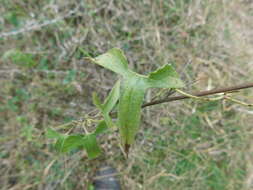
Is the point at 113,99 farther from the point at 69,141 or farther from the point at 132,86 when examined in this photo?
the point at 69,141

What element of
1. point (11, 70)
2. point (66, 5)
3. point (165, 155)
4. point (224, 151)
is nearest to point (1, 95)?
point (11, 70)

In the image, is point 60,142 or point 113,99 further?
point 60,142

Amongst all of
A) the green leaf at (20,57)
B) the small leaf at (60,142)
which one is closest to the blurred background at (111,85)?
the green leaf at (20,57)

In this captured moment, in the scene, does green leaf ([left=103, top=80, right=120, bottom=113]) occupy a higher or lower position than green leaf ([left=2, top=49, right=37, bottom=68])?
lower

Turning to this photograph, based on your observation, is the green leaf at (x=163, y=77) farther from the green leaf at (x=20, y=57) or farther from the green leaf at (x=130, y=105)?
the green leaf at (x=20, y=57)

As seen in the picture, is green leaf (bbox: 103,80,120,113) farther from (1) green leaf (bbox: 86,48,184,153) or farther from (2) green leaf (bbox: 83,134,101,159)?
(2) green leaf (bbox: 83,134,101,159)

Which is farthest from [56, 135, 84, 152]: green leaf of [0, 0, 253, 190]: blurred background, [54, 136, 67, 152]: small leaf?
[0, 0, 253, 190]: blurred background

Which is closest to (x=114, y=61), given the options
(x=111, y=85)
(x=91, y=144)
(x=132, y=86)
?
(x=132, y=86)
